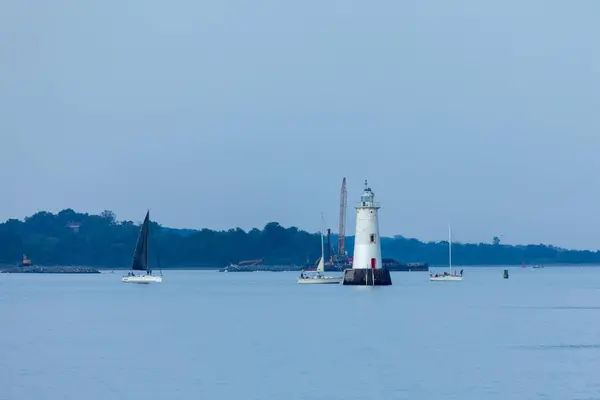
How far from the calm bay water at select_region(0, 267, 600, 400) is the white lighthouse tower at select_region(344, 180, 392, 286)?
39.7 feet

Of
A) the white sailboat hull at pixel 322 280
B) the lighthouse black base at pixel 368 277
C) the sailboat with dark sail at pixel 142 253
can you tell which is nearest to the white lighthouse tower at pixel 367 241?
the lighthouse black base at pixel 368 277

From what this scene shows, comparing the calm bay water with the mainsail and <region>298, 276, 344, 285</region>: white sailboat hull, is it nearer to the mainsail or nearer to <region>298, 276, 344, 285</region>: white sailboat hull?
the mainsail

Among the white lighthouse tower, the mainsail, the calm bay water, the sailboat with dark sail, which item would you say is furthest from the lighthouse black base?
the mainsail

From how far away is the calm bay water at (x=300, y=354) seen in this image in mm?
40281

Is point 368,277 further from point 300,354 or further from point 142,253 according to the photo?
point 142,253

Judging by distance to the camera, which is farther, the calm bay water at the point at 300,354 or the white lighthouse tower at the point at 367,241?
the white lighthouse tower at the point at 367,241

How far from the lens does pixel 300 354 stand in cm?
5212

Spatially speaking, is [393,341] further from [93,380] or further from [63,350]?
[93,380]

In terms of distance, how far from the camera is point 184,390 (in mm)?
40156

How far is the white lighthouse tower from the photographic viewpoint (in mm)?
101125

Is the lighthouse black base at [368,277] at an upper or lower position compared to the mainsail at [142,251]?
lower

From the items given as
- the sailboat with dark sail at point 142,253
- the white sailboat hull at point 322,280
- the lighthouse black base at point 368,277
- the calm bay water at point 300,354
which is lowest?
the calm bay water at point 300,354

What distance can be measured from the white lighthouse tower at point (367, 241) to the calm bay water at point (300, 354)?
1210 cm

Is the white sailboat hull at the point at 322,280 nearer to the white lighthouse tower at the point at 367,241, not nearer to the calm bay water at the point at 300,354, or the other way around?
the white lighthouse tower at the point at 367,241
